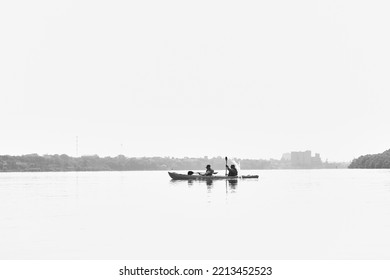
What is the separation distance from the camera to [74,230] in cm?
3059

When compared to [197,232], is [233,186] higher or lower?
higher

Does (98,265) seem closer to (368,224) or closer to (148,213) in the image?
(368,224)

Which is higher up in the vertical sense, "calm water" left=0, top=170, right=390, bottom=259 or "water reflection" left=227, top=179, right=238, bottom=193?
"water reflection" left=227, top=179, right=238, bottom=193

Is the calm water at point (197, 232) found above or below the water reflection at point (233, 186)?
below

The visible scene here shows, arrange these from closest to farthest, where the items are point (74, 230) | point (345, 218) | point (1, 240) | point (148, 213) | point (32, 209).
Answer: point (1, 240) < point (74, 230) < point (345, 218) < point (148, 213) < point (32, 209)

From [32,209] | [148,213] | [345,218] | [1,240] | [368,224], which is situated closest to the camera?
[1,240]

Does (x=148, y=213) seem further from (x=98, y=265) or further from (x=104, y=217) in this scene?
(x=98, y=265)

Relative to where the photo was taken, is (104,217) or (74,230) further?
(104,217)

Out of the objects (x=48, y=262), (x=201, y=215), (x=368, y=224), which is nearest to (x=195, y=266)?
(x=48, y=262)

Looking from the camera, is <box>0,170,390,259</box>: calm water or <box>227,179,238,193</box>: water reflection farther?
<box>227,179,238,193</box>: water reflection

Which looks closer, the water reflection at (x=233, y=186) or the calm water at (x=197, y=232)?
the calm water at (x=197, y=232)

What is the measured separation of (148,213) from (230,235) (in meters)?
13.7

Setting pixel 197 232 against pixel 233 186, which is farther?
pixel 233 186

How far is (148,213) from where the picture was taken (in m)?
41.1
